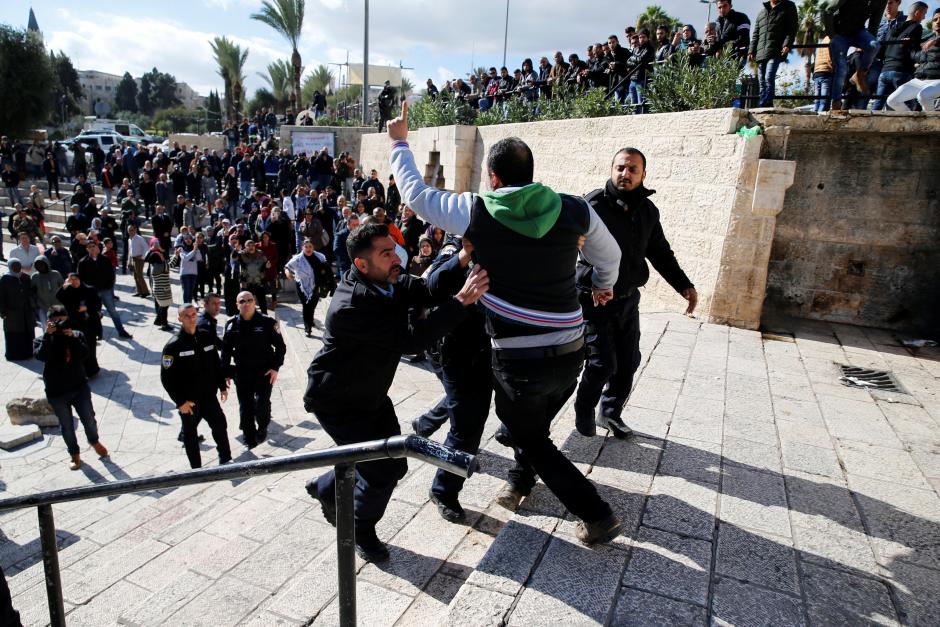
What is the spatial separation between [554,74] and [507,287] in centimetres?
1262

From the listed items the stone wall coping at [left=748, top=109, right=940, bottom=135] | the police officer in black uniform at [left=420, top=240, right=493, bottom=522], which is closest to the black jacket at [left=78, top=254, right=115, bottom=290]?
the police officer in black uniform at [left=420, top=240, right=493, bottom=522]

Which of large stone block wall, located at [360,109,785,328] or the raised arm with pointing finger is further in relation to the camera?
large stone block wall, located at [360,109,785,328]

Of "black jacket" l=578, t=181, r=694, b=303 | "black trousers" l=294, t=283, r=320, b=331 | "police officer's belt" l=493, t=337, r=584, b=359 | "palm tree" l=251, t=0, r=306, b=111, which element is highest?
"palm tree" l=251, t=0, r=306, b=111

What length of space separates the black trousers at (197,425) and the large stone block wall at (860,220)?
21.6ft

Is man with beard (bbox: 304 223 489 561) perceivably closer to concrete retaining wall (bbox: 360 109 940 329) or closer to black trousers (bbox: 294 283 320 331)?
concrete retaining wall (bbox: 360 109 940 329)

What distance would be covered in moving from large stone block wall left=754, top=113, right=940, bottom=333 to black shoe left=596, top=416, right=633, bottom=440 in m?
4.39

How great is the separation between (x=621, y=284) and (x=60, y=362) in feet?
19.5

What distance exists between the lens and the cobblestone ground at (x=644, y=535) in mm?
2422

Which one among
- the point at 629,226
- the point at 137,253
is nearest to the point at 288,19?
the point at 137,253

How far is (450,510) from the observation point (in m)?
3.17

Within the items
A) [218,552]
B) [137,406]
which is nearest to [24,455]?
[137,406]

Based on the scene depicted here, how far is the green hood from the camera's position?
2471 millimetres

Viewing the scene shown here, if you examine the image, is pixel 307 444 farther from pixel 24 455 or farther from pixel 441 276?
pixel 441 276

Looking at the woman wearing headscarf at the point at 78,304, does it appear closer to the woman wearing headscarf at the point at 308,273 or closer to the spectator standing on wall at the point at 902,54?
the woman wearing headscarf at the point at 308,273
